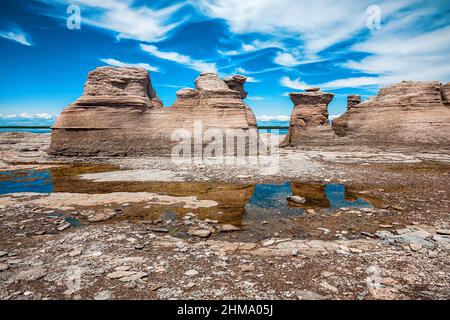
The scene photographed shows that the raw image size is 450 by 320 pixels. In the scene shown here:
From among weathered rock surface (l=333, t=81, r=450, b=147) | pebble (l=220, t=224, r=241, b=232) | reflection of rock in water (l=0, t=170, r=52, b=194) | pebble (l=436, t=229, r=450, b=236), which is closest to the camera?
pebble (l=436, t=229, r=450, b=236)

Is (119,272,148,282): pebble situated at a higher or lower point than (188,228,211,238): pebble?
lower

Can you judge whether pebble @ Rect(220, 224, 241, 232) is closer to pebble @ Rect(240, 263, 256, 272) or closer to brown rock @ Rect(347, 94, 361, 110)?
pebble @ Rect(240, 263, 256, 272)

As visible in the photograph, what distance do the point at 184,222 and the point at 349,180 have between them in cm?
968

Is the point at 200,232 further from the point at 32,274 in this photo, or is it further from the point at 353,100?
the point at 353,100

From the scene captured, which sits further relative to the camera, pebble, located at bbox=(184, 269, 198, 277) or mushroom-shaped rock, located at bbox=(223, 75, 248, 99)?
mushroom-shaped rock, located at bbox=(223, 75, 248, 99)

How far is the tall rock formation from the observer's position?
3412 cm

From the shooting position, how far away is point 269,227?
23.6ft

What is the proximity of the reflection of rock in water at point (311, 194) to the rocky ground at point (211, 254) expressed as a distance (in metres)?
0.88

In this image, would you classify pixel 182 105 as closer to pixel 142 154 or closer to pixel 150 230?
pixel 142 154

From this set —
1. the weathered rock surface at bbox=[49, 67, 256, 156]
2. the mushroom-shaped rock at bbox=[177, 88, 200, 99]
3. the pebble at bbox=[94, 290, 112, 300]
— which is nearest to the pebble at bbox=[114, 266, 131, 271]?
the pebble at bbox=[94, 290, 112, 300]

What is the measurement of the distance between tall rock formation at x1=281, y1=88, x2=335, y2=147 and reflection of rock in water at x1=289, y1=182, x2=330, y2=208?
23.3m

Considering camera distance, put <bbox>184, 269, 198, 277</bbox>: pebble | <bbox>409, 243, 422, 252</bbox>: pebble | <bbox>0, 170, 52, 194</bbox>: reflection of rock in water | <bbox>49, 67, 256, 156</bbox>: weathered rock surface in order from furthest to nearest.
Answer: <bbox>49, 67, 256, 156</bbox>: weathered rock surface, <bbox>0, 170, 52, 194</bbox>: reflection of rock in water, <bbox>409, 243, 422, 252</bbox>: pebble, <bbox>184, 269, 198, 277</bbox>: pebble

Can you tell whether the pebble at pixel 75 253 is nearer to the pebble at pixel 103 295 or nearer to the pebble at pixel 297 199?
the pebble at pixel 103 295

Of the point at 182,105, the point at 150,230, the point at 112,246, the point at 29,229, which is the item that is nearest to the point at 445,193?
the point at 150,230
